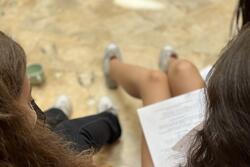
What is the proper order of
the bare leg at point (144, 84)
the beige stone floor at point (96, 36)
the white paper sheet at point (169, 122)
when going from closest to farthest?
the white paper sheet at point (169, 122)
the bare leg at point (144, 84)
the beige stone floor at point (96, 36)

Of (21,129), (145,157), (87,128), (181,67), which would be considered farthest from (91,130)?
(21,129)

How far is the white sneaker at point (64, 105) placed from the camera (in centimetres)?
157

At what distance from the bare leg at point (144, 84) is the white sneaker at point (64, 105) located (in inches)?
6.3

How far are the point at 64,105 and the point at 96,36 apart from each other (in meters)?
0.37

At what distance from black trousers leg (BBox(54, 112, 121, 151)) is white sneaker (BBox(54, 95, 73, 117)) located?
0.14 metres

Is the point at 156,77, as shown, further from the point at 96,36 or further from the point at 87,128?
the point at 96,36

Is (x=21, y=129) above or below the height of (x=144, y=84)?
above

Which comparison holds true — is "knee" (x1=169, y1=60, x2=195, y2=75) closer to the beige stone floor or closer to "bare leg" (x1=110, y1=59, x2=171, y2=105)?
"bare leg" (x1=110, y1=59, x2=171, y2=105)

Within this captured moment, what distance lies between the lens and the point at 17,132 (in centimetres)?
82

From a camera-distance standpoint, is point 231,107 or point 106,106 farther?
point 106,106

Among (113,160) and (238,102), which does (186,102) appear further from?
(238,102)

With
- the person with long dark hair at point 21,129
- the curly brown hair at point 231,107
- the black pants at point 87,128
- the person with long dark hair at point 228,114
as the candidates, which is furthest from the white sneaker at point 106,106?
the curly brown hair at point 231,107

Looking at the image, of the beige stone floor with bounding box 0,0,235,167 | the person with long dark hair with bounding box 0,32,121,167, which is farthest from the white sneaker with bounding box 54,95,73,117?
the person with long dark hair with bounding box 0,32,121,167

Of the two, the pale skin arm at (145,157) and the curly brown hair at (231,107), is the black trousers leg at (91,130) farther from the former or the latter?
the curly brown hair at (231,107)
